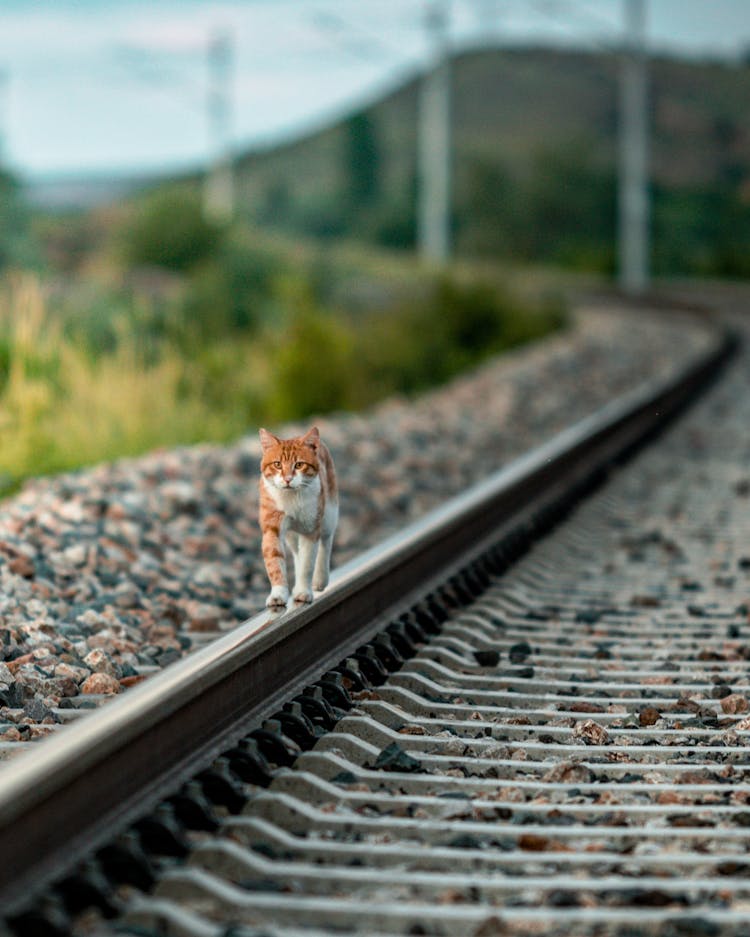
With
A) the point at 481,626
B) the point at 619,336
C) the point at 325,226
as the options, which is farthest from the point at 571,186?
the point at 481,626

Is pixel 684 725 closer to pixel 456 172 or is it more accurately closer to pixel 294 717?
pixel 294 717

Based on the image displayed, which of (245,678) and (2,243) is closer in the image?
(245,678)

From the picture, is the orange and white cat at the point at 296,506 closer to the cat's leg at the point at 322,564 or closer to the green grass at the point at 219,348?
the cat's leg at the point at 322,564

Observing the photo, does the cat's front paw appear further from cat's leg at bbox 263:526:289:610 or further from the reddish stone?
the reddish stone

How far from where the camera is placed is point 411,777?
4.34 meters

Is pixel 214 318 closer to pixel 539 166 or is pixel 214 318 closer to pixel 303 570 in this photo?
pixel 303 570

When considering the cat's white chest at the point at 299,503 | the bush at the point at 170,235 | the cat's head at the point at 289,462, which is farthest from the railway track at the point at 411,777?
the bush at the point at 170,235

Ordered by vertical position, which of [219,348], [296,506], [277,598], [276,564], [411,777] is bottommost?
[411,777]

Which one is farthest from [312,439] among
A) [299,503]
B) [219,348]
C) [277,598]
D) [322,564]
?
[219,348]

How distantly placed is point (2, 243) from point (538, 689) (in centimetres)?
2094

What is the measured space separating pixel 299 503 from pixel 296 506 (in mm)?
→ 14

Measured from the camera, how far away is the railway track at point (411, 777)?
3.35 m

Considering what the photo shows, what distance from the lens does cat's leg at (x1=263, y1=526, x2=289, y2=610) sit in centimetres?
480

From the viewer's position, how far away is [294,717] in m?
4.55
